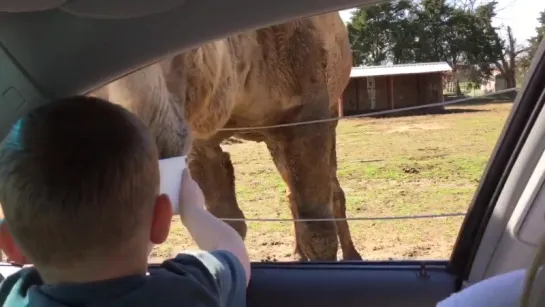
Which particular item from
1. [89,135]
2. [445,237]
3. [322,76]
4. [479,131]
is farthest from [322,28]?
[479,131]

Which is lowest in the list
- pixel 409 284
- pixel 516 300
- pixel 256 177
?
pixel 256 177

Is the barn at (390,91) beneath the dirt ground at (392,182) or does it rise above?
above

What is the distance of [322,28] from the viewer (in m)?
4.52

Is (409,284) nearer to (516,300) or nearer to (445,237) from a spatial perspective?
(516,300)

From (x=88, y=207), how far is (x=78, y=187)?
2 cm

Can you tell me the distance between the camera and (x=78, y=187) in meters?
0.92

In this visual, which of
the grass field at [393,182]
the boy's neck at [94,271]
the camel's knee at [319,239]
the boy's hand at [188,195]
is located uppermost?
the boy's hand at [188,195]

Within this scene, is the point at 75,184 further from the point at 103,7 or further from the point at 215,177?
the point at 215,177

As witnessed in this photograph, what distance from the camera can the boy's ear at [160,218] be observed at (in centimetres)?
101

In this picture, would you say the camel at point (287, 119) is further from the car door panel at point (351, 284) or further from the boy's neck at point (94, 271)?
the boy's neck at point (94, 271)

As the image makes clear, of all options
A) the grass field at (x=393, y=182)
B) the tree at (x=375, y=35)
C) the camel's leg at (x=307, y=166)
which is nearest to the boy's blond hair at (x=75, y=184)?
the camel's leg at (x=307, y=166)

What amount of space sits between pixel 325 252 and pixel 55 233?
10.5ft

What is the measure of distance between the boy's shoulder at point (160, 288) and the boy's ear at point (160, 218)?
0.05 meters

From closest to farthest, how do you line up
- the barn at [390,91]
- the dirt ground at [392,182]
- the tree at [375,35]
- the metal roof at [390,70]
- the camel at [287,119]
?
the camel at [287,119] → the dirt ground at [392,182] → the metal roof at [390,70] → the barn at [390,91] → the tree at [375,35]
